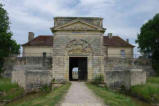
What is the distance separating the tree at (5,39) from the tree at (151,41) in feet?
54.9

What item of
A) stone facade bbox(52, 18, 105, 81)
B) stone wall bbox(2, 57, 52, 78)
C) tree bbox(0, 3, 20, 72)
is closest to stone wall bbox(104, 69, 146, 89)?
stone facade bbox(52, 18, 105, 81)

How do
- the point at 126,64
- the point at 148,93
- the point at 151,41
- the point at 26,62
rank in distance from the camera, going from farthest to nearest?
the point at 151,41
the point at 26,62
the point at 126,64
the point at 148,93

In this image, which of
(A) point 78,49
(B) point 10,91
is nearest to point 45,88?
(B) point 10,91

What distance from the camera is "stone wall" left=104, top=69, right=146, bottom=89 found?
1358 cm

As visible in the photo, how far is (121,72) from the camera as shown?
15.1 meters

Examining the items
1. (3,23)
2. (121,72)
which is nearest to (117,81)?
(121,72)

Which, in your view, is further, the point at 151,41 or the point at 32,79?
the point at 151,41

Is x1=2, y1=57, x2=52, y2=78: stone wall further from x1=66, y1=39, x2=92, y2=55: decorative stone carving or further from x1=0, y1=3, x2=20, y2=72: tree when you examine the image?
x1=66, y1=39, x2=92, y2=55: decorative stone carving

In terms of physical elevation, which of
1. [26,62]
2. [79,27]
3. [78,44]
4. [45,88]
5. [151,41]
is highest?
[79,27]

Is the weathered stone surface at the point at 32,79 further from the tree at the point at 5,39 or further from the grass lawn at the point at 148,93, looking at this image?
the grass lawn at the point at 148,93

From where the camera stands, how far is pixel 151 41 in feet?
72.2

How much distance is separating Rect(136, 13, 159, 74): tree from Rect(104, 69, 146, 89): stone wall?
305 inches

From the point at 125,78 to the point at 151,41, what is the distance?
31.9ft

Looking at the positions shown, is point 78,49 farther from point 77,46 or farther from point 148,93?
point 148,93
